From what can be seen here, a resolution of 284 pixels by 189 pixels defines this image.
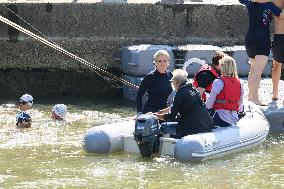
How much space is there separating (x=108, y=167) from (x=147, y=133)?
2.34ft

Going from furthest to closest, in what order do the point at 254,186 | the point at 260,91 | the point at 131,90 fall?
1. the point at 131,90
2. the point at 260,91
3. the point at 254,186

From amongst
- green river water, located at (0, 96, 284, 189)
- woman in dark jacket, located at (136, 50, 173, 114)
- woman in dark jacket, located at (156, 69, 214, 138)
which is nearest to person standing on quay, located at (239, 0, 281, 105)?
green river water, located at (0, 96, 284, 189)

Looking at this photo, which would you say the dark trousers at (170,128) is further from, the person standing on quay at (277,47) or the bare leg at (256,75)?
the person standing on quay at (277,47)

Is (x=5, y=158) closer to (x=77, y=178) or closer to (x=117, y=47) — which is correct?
(x=77, y=178)

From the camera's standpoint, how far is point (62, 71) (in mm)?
17047

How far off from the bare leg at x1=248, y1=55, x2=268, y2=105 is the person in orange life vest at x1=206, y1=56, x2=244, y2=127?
1608mm

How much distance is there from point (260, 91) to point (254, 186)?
226 inches

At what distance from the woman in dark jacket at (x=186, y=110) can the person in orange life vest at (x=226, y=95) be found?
1.67 feet

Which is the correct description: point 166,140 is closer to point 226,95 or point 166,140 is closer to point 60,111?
point 226,95

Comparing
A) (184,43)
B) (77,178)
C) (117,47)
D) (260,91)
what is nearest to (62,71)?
(117,47)

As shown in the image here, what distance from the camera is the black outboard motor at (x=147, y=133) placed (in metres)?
10.5

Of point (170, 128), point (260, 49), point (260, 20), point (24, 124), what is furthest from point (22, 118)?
point (260, 20)

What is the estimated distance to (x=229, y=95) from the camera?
11.4 m

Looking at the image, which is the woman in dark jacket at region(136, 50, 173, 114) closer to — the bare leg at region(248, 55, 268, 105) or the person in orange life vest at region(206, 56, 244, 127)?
the person in orange life vest at region(206, 56, 244, 127)
